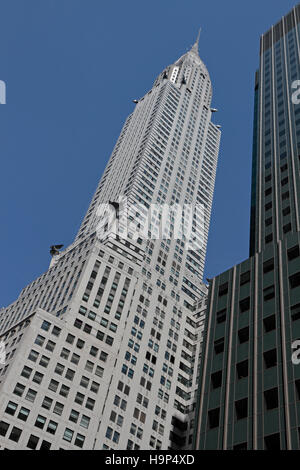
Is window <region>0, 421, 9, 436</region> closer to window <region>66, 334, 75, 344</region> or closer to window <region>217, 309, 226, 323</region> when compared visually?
window <region>66, 334, 75, 344</region>

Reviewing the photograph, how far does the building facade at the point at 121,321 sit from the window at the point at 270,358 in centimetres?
4363

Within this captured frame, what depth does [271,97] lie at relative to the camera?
104250 millimetres

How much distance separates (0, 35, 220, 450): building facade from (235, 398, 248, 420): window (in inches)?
1635

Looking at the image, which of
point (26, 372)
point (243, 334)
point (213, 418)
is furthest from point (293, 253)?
point (26, 372)

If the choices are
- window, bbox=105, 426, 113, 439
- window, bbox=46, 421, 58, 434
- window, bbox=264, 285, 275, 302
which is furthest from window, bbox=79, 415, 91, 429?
window, bbox=264, 285, 275, 302

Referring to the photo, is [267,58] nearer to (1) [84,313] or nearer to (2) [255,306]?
(1) [84,313]

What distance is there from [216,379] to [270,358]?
636 cm

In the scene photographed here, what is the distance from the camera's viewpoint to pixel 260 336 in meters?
50.2

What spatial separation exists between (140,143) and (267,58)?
4651 centimetres

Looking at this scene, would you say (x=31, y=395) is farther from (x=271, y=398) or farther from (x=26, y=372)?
(x=271, y=398)

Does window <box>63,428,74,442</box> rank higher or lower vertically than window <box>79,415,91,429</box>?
lower

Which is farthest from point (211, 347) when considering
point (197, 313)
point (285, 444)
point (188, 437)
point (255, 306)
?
point (197, 313)

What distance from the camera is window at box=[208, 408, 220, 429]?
47194 millimetres

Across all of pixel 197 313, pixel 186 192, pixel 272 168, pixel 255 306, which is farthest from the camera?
pixel 186 192
